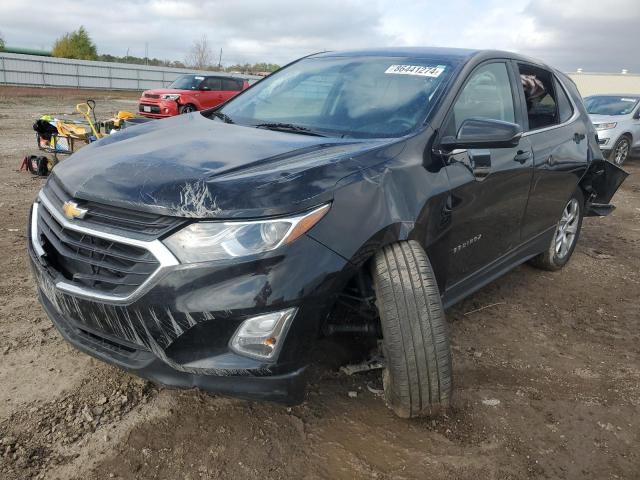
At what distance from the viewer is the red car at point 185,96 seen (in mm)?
16359

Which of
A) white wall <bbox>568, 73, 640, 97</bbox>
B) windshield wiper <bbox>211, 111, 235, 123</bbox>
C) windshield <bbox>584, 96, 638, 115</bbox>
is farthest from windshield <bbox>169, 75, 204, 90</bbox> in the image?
white wall <bbox>568, 73, 640, 97</bbox>

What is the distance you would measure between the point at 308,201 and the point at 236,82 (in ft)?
58.4

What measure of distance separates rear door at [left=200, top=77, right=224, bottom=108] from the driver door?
582 inches

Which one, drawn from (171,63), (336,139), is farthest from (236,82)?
(171,63)

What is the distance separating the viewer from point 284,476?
2148 millimetres

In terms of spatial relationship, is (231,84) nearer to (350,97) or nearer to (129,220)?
(350,97)

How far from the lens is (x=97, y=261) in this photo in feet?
6.79

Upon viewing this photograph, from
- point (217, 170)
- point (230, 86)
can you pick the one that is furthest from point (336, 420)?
point (230, 86)

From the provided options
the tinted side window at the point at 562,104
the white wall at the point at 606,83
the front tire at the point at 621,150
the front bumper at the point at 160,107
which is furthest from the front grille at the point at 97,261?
the white wall at the point at 606,83

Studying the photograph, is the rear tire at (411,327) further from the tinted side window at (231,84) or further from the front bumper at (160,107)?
the tinted side window at (231,84)

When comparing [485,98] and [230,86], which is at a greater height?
[485,98]

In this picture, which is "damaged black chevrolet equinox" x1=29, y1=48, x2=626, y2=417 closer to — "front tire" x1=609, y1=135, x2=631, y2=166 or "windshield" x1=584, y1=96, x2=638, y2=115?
"front tire" x1=609, y1=135, x2=631, y2=166

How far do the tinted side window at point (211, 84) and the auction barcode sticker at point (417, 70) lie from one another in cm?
1517

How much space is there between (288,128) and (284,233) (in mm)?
1170
